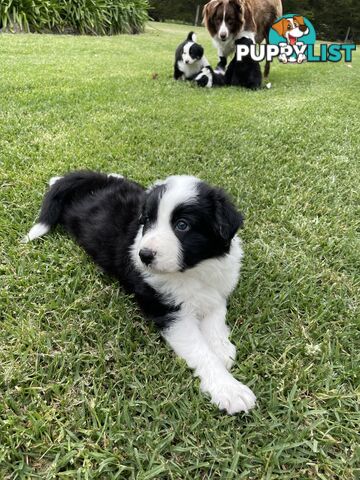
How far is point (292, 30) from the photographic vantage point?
34.9 ft

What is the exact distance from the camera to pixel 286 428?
1663 millimetres

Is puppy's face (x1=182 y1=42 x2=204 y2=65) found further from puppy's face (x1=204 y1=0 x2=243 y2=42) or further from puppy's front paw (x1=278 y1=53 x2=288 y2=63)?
puppy's front paw (x1=278 y1=53 x2=288 y2=63)

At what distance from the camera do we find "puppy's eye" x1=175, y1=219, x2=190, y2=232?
2.00 metres

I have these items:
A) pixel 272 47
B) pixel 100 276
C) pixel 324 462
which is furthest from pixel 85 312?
pixel 272 47

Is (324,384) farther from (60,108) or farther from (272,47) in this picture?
(272,47)

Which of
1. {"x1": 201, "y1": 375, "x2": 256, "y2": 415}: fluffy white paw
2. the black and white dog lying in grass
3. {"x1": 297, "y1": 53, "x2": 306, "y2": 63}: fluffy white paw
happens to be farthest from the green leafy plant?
{"x1": 201, "y1": 375, "x2": 256, "y2": 415}: fluffy white paw

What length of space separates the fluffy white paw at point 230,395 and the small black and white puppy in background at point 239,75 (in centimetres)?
653

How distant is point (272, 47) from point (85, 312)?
8.66 m

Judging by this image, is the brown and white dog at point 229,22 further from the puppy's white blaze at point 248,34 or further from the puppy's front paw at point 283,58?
the puppy's front paw at point 283,58

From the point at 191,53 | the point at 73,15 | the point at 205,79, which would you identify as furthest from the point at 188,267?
the point at 73,15

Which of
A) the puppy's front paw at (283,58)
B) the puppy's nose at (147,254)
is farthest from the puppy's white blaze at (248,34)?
the puppy's nose at (147,254)

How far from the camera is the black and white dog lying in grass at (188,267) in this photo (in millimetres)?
1895

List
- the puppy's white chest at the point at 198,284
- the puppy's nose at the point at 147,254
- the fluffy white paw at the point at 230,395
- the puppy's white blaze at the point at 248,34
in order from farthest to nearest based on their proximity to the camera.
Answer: the puppy's white blaze at the point at 248,34 → the puppy's white chest at the point at 198,284 → the puppy's nose at the point at 147,254 → the fluffy white paw at the point at 230,395

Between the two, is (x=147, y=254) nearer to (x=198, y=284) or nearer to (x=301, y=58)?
(x=198, y=284)
